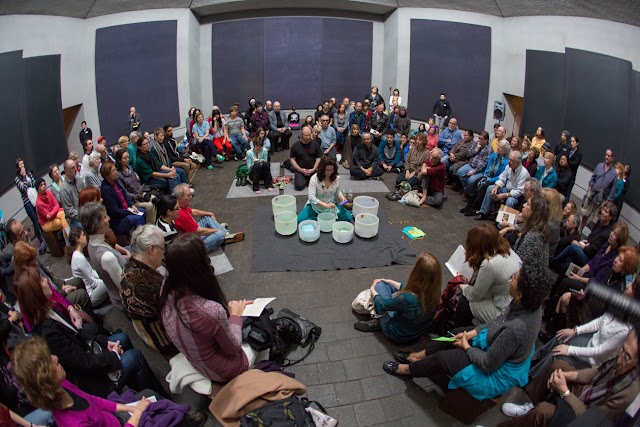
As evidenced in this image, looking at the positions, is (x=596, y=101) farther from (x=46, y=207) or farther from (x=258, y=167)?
(x=46, y=207)

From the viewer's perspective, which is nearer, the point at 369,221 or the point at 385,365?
the point at 385,365

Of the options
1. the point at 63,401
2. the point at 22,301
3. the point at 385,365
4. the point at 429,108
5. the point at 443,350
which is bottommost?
the point at 385,365

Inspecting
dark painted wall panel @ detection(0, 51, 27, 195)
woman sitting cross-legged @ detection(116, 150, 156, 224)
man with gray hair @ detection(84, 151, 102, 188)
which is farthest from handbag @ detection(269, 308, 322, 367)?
dark painted wall panel @ detection(0, 51, 27, 195)

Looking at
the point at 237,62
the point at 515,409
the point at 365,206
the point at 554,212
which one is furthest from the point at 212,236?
the point at 237,62

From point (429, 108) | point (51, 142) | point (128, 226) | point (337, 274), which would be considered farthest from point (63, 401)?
point (429, 108)

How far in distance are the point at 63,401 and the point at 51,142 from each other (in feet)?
24.5

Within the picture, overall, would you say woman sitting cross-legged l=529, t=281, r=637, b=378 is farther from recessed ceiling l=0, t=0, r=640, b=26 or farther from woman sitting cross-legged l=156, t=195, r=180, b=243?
recessed ceiling l=0, t=0, r=640, b=26

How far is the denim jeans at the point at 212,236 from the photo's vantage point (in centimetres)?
511

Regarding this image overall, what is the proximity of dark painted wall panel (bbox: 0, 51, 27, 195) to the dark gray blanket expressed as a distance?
4.11 metres

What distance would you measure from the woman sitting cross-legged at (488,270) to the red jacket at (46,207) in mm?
5088

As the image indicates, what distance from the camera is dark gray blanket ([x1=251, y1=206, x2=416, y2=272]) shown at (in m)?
4.92

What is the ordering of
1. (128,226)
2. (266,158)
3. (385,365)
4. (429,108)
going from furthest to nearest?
1. (429,108)
2. (266,158)
3. (128,226)
4. (385,365)

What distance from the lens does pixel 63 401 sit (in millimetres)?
1948

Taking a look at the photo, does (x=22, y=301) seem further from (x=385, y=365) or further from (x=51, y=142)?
(x=51, y=142)
